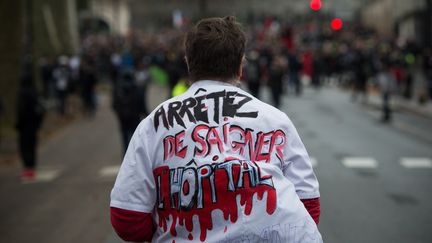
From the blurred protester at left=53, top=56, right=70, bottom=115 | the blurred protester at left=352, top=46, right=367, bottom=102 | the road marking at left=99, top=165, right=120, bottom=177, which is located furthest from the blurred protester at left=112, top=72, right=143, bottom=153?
the blurred protester at left=352, top=46, right=367, bottom=102

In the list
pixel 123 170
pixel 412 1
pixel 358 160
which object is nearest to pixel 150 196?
pixel 123 170

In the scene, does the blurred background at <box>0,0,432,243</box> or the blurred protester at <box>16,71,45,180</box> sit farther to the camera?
the blurred protester at <box>16,71,45,180</box>

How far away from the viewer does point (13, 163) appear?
49.1ft

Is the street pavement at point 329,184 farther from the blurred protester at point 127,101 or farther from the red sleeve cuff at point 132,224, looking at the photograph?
the red sleeve cuff at point 132,224

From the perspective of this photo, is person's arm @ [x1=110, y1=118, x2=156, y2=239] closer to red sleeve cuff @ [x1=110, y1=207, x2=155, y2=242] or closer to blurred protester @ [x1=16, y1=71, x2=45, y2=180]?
red sleeve cuff @ [x1=110, y1=207, x2=155, y2=242]

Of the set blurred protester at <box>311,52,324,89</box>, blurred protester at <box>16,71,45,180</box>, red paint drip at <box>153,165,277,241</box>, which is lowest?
blurred protester at <box>311,52,324,89</box>

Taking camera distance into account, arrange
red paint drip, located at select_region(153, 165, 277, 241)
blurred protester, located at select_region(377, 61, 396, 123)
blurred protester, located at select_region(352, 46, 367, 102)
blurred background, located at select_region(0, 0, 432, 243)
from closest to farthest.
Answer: red paint drip, located at select_region(153, 165, 277, 241) → blurred background, located at select_region(0, 0, 432, 243) → blurred protester, located at select_region(377, 61, 396, 123) → blurred protester, located at select_region(352, 46, 367, 102)

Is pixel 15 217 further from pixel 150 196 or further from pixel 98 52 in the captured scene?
pixel 98 52

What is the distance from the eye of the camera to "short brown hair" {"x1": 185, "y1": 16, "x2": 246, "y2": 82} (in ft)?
9.10

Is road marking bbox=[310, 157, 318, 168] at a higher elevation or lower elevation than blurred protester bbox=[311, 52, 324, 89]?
higher

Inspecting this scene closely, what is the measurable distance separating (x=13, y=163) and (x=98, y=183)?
391 cm

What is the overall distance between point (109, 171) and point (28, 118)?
5.63 feet

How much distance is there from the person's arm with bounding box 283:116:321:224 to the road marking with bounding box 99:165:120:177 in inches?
391

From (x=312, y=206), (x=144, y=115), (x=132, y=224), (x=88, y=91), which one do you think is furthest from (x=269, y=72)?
(x=132, y=224)
